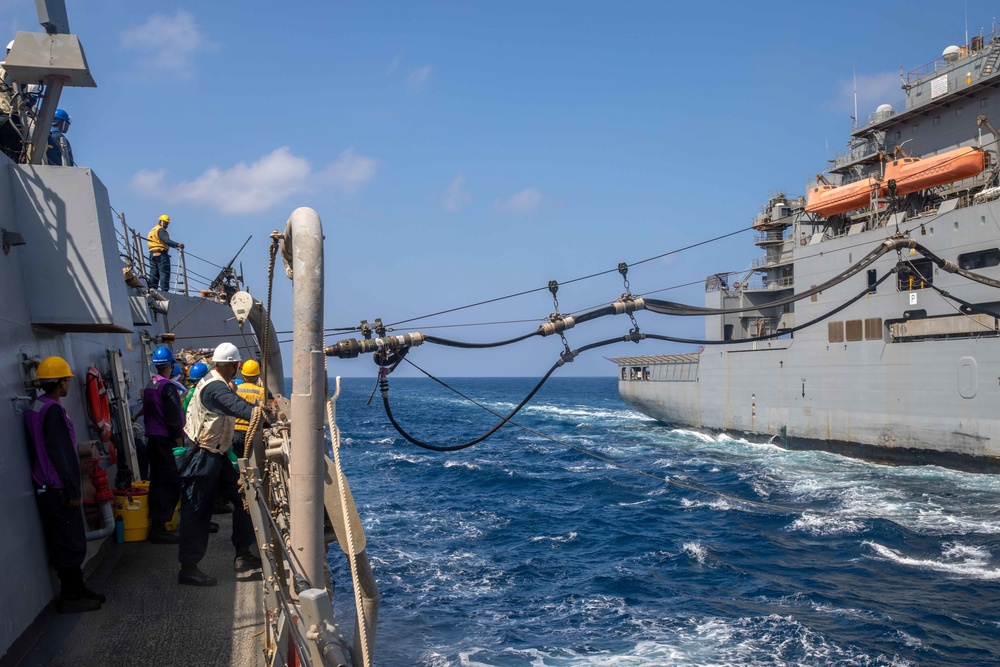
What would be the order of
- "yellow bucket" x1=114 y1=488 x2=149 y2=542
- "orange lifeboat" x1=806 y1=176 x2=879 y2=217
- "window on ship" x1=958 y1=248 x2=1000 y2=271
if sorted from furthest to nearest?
"orange lifeboat" x1=806 y1=176 x2=879 y2=217
"window on ship" x1=958 y1=248 x2=1000 y2=271
"yellow bucket" x1=114 y1=488 x2=149 y2=542

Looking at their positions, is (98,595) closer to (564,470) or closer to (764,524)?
(764,524)

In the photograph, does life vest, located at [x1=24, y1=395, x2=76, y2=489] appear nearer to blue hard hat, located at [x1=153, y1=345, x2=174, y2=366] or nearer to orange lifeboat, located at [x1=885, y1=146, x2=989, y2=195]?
blue hard hat, located at [x1=153, y1=345, x2=174, y2=366]

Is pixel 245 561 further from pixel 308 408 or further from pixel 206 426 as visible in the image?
pixel 308 408

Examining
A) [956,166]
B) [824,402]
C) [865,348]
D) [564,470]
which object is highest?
[956,166]

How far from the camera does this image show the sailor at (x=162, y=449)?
6918 mm

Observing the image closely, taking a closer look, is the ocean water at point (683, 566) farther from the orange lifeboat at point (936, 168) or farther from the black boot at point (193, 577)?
the orange lifeboat at point (936, 168)

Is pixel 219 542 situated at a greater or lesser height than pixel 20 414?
lesser

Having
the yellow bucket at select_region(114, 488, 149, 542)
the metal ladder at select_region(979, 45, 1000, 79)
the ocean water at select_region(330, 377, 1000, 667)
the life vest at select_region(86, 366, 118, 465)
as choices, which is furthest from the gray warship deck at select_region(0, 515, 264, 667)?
the metal ladder at select_region(979, 45, 1000, 79)

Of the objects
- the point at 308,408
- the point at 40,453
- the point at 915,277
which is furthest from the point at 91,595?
the point at 915,277

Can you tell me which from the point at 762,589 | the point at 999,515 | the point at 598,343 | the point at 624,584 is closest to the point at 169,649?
the point at 598,343

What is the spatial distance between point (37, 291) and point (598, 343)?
5348mm

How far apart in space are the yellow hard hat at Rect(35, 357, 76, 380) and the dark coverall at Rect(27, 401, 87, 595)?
0.66ft

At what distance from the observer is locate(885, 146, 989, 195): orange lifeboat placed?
21.7 metres

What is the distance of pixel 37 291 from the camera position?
18.4 feet
